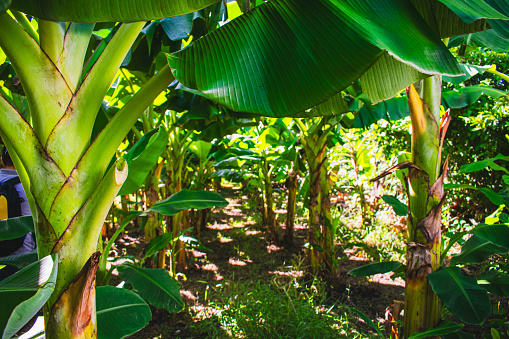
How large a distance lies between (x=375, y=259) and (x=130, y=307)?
10.1 feet

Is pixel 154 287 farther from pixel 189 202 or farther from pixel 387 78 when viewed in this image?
Answer: pixel 387 78

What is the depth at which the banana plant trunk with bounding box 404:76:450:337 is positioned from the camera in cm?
140

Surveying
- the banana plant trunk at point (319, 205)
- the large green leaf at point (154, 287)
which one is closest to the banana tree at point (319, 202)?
the banana plant trunk at point (319, 205)

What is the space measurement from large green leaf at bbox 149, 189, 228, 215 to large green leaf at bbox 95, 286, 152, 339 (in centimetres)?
47

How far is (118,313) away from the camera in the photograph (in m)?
1.08

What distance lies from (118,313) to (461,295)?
1.45 m

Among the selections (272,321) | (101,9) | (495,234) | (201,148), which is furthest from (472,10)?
(201,148)

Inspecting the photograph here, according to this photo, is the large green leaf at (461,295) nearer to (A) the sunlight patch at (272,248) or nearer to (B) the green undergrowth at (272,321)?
(B) the green undergrowth at (272,321)

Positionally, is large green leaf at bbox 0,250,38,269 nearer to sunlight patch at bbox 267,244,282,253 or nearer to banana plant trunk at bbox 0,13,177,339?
banana plant trunk at bbox 0,13,177,339

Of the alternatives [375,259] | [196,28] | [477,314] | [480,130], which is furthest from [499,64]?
[196,28]

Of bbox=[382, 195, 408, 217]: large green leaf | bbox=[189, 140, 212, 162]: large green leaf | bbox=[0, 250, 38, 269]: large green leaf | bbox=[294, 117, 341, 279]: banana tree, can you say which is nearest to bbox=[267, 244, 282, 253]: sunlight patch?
bbox=[294, 117, 341, 279]: banana tree

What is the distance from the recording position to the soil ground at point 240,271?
251cm

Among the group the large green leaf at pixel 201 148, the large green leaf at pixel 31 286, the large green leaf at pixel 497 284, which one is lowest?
the large green leaf at pixel 497 284

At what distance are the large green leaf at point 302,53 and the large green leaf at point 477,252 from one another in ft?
4.52
